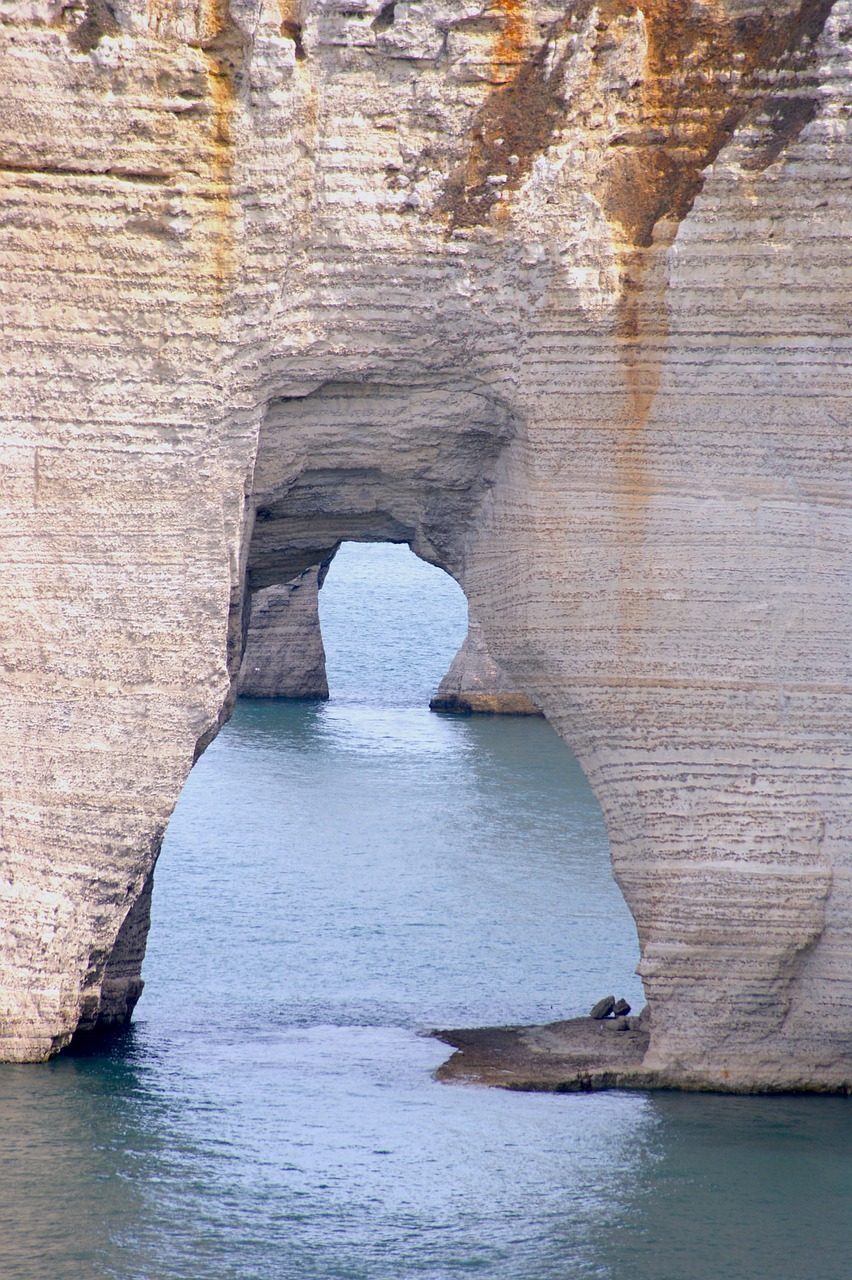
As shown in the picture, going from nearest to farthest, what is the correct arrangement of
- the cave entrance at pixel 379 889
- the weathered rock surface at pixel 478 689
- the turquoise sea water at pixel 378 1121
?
the turquoise sea water at pixel 378 1121 → the cave entrance at pixel 379 889 → the weathered rock surface at pixel 478 689

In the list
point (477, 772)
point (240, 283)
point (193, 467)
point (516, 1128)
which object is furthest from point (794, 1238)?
point (477, 772)

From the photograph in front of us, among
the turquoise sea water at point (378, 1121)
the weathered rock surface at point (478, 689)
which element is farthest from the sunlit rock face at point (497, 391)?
the weathered rock surface at point (478, 689)

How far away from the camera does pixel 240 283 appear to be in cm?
546

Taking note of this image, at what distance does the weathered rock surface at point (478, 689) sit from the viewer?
54.8 feet

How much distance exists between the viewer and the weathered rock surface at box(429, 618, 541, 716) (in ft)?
54.8

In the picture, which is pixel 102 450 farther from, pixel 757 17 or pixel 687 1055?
pixel 687 1055

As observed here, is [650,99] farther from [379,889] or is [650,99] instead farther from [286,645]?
[286,645]

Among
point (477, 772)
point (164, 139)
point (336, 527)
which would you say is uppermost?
point (164, 139)

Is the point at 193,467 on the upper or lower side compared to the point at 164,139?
lower

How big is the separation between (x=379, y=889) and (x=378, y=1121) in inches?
130

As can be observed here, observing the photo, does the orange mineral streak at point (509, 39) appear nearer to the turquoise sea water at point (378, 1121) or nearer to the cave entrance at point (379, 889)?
the turquoise sea water at point (378, 1121)

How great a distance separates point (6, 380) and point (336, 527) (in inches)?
63.5

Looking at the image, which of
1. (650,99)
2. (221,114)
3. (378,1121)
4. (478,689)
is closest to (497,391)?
(650,99)

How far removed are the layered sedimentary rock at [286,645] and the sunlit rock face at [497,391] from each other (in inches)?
424
